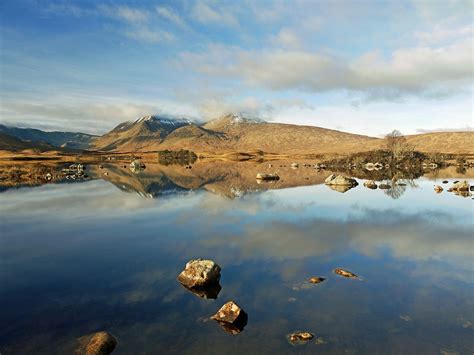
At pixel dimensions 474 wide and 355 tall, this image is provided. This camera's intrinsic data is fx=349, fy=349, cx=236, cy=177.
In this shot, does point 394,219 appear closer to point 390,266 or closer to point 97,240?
point 390,266

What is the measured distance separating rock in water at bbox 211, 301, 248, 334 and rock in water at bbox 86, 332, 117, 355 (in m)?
3.10

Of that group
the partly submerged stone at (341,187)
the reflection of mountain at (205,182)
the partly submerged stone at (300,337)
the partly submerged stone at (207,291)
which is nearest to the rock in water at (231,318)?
the partly submerged stone at (300,337)

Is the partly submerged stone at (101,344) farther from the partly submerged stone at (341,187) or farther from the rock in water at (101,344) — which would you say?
the partly submerged stone at (341,187)

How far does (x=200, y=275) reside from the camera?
1376cm

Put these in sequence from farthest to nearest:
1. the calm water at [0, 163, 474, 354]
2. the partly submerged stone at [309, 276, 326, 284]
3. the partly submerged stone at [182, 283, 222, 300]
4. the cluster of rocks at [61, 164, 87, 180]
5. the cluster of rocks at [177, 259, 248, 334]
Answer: the cluster of rocks at [61, 164, 87, 180]
the partly submerged stone at [309, 276, 326, 284]
the cluster of rocks at [177, 259, 248, 334]
the partly submerged stone at [182, 283, 222, 300]
the calm water at [0, 163, 474, 354]

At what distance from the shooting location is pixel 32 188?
46.2 m

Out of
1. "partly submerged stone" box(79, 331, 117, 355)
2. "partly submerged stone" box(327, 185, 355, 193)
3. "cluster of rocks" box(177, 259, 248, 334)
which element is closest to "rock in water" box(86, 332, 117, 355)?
"partly submerged stone" box(79, 331, 117, 355)

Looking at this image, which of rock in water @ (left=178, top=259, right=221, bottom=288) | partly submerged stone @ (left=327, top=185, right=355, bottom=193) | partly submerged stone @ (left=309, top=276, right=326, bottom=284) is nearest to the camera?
rock in water @ (left=178, top=259, right=221, bottom=288)

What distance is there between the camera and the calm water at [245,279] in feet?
33.4

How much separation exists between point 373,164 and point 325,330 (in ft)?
320

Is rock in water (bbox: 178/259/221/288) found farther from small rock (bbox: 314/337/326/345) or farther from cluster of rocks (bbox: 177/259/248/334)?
small rock (bbox: 314/337/326/345)

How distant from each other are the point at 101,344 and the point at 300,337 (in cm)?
557

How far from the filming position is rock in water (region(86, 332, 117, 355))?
30.6 feet

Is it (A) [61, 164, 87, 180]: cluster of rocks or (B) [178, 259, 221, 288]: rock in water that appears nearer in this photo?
(B) [178, 259, 221, 288]: rock in water
